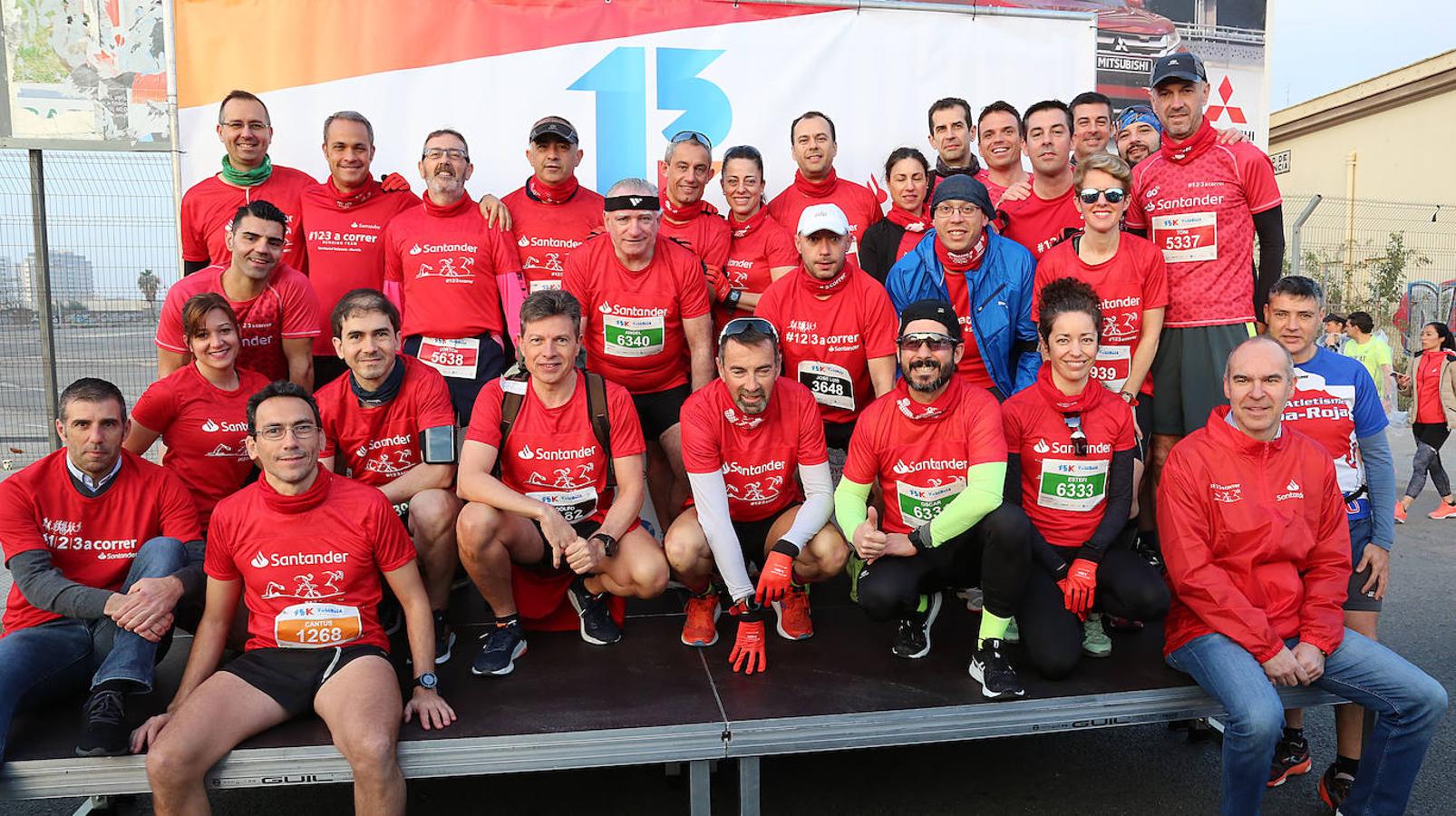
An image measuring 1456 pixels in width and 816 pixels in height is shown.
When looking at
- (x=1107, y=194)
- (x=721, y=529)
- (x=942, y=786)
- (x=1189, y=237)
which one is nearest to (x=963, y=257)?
(x=1107, y=194)

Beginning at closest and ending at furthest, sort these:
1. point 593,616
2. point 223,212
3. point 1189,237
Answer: point 593,616, point 1189,237, point 223,212

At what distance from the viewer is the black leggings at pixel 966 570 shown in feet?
11.4

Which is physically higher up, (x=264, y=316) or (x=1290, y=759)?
(x=264, y=316)

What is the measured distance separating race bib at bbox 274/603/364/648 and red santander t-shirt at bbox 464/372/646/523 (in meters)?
0.90

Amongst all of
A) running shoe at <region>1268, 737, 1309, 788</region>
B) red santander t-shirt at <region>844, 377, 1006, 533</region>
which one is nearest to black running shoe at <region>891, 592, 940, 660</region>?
red santander t-shirt at <region>844, 377, 1006, 533</region>

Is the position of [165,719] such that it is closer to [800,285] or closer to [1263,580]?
[800,285]

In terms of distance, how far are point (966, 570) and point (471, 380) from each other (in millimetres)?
2555

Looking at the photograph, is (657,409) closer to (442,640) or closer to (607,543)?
(607,543)

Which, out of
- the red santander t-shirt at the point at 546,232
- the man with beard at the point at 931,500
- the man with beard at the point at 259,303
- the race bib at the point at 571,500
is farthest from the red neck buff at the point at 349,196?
the man with beard at the point at 931,500

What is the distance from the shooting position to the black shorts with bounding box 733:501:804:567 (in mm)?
4078

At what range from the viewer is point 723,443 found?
12.9 feet

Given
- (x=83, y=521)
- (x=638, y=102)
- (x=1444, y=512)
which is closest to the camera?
(x=83, y=521)

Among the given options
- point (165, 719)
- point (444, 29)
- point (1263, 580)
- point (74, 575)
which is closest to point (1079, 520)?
point (1263, 580)

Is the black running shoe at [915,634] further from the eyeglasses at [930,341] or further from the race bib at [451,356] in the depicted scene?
the race bib at [451,356]
